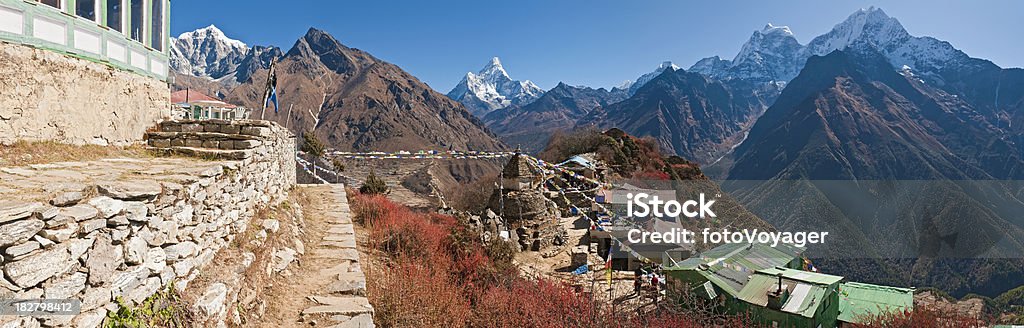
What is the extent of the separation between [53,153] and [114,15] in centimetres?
286

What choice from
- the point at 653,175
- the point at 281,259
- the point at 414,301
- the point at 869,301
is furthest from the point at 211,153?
the point at 653,175

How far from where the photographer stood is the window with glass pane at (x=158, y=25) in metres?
8.24

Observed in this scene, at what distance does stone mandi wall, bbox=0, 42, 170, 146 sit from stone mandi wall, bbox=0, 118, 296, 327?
1614mm

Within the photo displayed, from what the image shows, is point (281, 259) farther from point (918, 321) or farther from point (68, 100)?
point (918, 321)

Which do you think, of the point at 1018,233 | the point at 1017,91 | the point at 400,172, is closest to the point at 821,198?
the point at 1018,233

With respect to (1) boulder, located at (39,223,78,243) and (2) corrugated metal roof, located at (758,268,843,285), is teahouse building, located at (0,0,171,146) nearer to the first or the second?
(1) boulder, located at (39,223,78,243)

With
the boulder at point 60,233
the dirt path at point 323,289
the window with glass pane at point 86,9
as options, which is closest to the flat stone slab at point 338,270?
the dirt path at point 323,289

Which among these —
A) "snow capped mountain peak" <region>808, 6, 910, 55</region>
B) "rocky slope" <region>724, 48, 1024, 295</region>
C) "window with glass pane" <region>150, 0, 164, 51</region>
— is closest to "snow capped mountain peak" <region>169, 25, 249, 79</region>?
"rocky slope" <region>724, 48, 1024, 295</region>

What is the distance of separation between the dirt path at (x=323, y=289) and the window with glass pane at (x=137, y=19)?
165 inches

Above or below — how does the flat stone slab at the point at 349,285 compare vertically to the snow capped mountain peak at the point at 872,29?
below

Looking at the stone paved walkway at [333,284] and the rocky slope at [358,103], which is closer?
the stone paved walkway at [333,284]

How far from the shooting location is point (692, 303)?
11062mm

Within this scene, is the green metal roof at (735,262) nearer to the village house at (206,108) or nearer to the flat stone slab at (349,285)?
the flat stone slab at (349,285)

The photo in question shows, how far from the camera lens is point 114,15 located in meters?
7.20
